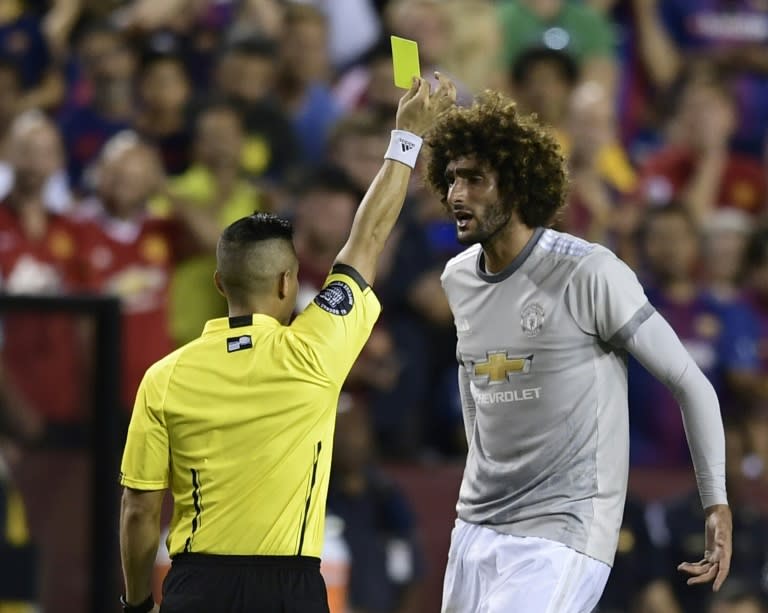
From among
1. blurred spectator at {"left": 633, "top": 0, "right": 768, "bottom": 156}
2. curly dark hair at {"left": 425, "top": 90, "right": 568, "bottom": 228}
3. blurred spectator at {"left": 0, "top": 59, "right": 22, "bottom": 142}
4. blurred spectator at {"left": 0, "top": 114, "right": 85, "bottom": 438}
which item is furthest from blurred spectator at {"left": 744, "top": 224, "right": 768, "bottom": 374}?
curly dark hair at {"left": 425, "top": 90, "right": 568, "bottom": 228}

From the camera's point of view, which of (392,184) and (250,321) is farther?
(392,184)

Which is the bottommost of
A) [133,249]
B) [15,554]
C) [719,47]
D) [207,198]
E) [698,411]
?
[15,554]

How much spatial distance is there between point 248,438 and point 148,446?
275 millimetres

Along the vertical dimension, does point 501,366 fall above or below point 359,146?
below

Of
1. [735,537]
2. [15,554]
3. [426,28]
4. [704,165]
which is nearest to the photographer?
[15,554]

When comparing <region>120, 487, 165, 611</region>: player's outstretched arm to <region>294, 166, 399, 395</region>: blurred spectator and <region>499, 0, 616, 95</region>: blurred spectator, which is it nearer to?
<region>294, 166, 399, 395</region>: blurred spectator

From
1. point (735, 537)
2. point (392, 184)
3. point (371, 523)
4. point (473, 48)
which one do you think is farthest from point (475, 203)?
point (473, 48)

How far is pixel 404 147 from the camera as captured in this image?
4.36 metres

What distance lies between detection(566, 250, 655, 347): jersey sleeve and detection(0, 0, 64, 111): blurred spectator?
469 centimetres

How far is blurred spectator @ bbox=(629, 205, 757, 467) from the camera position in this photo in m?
8.05

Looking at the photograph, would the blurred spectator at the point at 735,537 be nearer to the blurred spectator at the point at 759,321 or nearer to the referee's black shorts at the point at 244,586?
the blurred spectator at the point at 759,321

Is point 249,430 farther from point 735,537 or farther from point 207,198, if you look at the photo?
point 735,537

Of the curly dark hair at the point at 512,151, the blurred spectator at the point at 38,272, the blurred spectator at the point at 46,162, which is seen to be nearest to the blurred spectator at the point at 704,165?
the blurred spectator at the point at 46,162

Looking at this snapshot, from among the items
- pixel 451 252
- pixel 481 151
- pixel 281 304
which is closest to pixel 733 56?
pixel 451 252
